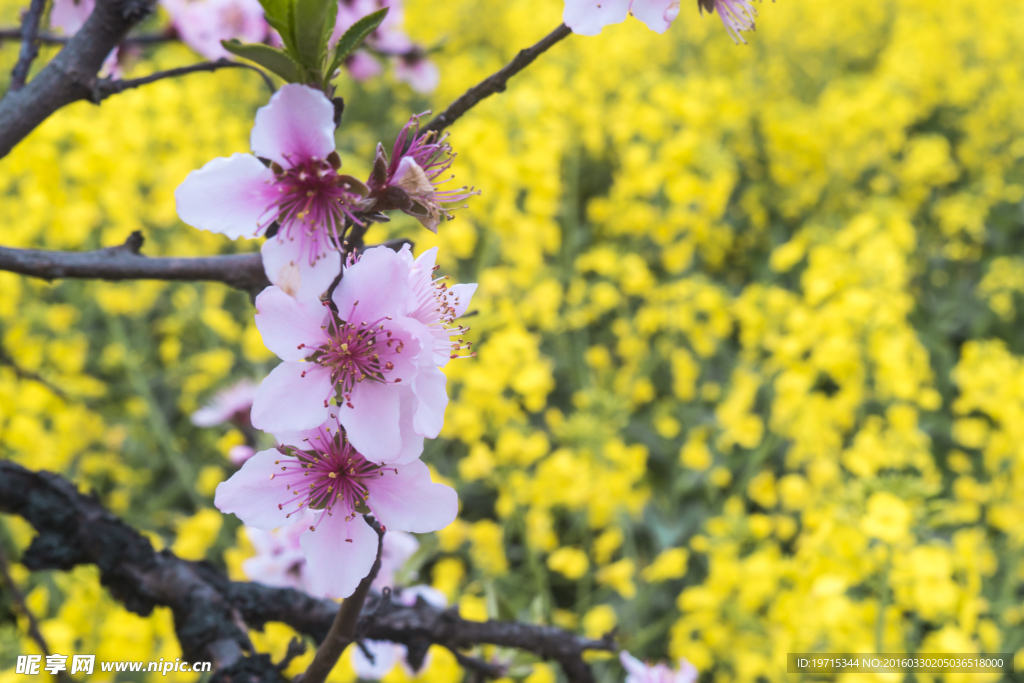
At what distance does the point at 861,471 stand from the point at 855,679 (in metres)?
0.39

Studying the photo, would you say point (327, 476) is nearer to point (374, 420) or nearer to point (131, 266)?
point (374, 420)

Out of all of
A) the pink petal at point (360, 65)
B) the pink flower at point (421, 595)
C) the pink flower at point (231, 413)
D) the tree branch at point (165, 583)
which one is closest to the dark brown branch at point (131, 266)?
the tree branch at point (165, 583)

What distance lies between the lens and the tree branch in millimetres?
662

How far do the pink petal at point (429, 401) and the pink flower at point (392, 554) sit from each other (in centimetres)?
54

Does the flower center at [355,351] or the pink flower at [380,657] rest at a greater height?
the flower center at [355,351]

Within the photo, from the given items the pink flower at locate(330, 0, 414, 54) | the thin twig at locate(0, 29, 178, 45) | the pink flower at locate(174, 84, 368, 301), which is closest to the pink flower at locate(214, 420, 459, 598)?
the pink flower at locate(174, 84, 368, 301)

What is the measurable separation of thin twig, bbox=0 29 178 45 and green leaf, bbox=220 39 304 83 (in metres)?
0.35

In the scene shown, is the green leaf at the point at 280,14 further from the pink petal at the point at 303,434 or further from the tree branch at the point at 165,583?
the tree branch at the point at 165,583

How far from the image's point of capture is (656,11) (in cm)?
49

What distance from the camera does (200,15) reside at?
0.95 m

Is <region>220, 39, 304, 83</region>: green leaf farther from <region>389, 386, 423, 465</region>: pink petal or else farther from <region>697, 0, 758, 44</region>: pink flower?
<region>697, 0, 758, 44</region>: pink flower

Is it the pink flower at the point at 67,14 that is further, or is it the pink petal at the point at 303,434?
the pink flower at the point at 67,14

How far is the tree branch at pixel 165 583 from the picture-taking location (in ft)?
2.17

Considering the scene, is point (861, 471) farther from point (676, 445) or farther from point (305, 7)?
point (305, 7)
